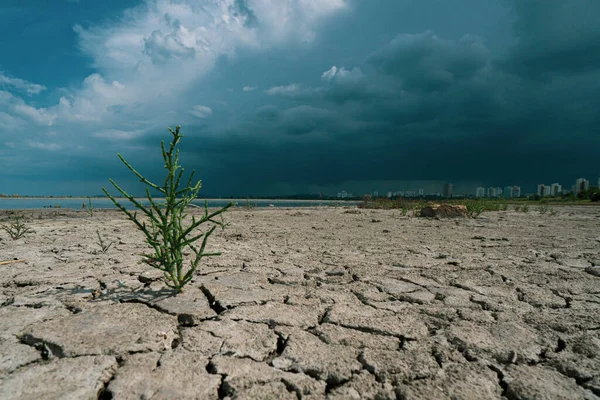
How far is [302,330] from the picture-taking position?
1.59 metres

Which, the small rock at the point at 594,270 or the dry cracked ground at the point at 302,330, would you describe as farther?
the small rock at the point at 594,270

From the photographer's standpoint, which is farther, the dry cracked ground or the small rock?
the small rock

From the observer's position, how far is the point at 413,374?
1247 millimetres

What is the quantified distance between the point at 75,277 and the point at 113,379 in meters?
1.58

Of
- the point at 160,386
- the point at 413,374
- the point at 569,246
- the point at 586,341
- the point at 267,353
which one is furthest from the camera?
the point at 569,246

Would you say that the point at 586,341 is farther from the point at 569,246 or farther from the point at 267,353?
the point at 569,246

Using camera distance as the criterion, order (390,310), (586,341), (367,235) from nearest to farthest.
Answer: (586,341), (390,310), (367,235)

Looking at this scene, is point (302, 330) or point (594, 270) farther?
point (594, 270)

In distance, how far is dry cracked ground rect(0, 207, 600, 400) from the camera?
46.3 inches

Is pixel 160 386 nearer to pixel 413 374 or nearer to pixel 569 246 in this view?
pixel 413 374

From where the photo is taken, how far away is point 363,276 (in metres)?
2.54

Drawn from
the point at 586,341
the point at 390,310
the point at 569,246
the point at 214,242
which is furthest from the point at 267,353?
the point at 569,246

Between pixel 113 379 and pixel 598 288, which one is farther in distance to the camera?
pixel 598 288

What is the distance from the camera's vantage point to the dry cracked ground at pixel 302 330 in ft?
3.86
